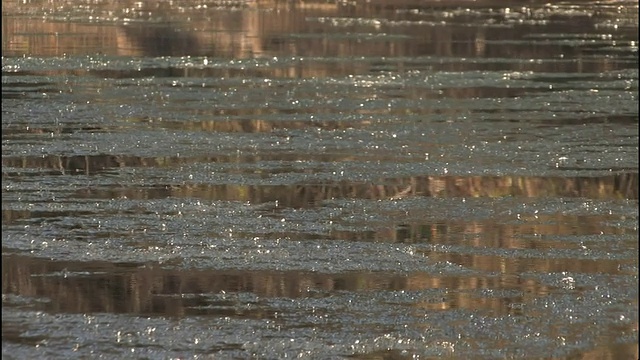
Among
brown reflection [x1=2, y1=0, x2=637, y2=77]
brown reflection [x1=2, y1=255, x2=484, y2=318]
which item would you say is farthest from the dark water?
brown reflection [x1=2, y1=0, x2=637, y2=77]

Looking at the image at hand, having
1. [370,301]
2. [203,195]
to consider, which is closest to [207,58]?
[203,195]

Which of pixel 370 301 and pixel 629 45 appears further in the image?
pixel 629 45

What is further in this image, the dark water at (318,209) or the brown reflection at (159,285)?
the brown reflection at (159,285)

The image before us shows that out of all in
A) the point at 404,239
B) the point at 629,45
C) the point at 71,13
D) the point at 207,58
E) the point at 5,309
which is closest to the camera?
the point at 5,309

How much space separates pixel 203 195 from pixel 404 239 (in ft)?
6.70

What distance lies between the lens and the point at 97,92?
17.0 metres

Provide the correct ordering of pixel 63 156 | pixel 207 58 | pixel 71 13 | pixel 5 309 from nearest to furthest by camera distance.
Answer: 1. pixel 5 309
2. pixel 63 156
3. pixel 207 58
4. pixel 71 13

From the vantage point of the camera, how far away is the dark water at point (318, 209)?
7.42 meters

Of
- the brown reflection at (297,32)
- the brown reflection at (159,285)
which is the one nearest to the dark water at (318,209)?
the brown reflection at (159,285)

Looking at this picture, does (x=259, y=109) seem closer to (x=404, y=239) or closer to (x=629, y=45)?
(x=404, y=239)

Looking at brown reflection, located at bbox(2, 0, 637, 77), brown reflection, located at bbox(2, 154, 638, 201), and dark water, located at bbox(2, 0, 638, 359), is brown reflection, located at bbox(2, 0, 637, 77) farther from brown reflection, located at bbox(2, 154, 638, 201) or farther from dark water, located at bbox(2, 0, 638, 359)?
brown reflection, located at bbox(2, 154, 638, 201)

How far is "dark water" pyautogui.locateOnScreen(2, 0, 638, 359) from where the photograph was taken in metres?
7.42

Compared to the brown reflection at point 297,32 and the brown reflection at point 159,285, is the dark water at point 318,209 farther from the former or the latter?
the brown reflection at point 297,32

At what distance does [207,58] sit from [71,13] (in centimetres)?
1196
